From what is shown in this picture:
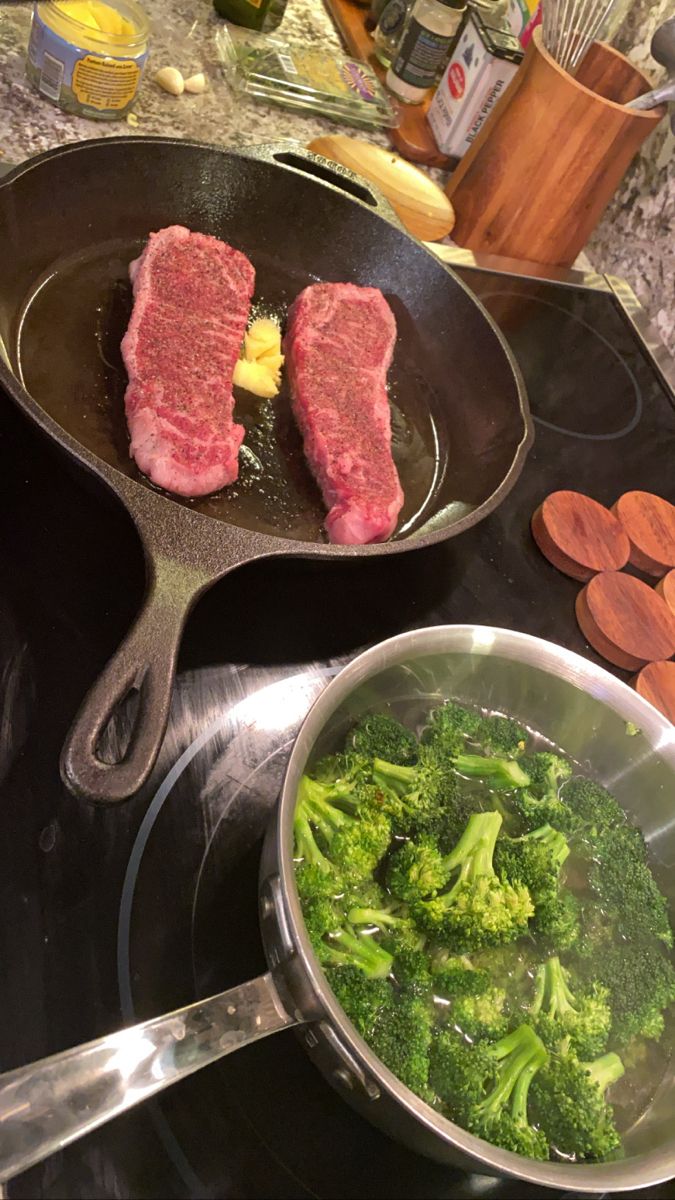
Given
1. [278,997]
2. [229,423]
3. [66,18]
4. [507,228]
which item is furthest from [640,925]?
[66,18]

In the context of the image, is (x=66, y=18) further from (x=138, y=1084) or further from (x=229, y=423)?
(x=138, y=1084)

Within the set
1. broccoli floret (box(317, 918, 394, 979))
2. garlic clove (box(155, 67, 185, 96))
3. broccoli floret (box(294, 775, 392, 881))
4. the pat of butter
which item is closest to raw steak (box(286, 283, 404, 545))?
the pat of butter

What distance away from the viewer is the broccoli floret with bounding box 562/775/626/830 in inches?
34.8

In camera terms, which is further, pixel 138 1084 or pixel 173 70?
pixel 173 70

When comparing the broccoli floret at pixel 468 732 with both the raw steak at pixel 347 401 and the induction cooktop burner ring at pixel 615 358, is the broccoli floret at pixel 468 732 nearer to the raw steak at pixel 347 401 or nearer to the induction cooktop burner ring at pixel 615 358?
the raw steak at pixel 347 401

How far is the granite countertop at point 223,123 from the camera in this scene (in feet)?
4.46

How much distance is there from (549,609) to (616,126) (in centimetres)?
89

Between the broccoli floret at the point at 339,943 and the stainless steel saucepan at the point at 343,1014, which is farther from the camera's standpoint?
the broccoli floret at the point at 339,943

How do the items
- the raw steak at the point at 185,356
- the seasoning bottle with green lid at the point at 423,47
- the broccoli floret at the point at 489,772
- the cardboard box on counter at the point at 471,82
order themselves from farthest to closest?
1. the seasoning bottle with green lid at the point at 423,47
2. the cardboard box on counter at the point at 471,82
3. the raw steak at the point at 185,356
4. the broccoli floret at the point at 489,772

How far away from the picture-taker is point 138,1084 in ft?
1.84

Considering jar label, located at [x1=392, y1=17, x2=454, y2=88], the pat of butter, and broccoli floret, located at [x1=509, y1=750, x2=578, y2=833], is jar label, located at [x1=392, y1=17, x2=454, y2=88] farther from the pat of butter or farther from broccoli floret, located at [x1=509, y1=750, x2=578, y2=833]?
broccoli floret, located at [x1=509, y1=750, x2=578, y2=833]

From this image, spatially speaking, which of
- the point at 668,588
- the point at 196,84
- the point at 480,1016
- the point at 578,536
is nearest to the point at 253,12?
the point at 196,84

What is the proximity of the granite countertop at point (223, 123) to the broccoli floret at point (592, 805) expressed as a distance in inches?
46.5

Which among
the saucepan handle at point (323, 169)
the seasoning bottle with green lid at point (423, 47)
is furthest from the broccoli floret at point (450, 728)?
the seasoning bottle with green lid at point (423, 47)
